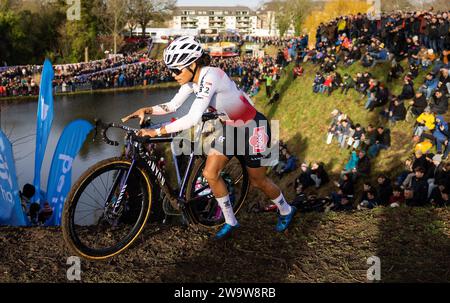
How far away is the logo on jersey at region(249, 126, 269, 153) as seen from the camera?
4.38 metres

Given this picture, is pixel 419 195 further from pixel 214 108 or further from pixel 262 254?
pixel 214 108

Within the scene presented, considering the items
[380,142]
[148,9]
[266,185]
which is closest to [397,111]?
[380,142]

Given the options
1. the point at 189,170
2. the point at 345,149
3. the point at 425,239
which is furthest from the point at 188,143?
the point at 345,149

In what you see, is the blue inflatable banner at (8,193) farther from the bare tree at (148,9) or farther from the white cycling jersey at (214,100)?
the bare tree at (148,9)

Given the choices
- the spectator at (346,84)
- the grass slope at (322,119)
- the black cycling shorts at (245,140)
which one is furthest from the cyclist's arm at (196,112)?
the spectator at (346,84)

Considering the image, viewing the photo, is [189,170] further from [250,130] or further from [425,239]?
[425,239]

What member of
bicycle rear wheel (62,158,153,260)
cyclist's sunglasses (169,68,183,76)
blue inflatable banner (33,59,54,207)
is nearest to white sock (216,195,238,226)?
bicycle rear wheel (62,158,153,260)

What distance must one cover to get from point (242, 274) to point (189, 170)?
51.6 inches

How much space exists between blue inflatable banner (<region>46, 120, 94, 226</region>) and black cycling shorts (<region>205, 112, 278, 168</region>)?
5.09m

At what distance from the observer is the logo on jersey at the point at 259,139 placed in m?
4.38

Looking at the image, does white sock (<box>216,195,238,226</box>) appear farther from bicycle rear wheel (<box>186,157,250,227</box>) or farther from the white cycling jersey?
the white cycling jersey

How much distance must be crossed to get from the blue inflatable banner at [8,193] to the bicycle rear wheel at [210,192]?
4.09 meters

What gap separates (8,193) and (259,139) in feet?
17.5

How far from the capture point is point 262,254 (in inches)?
176
